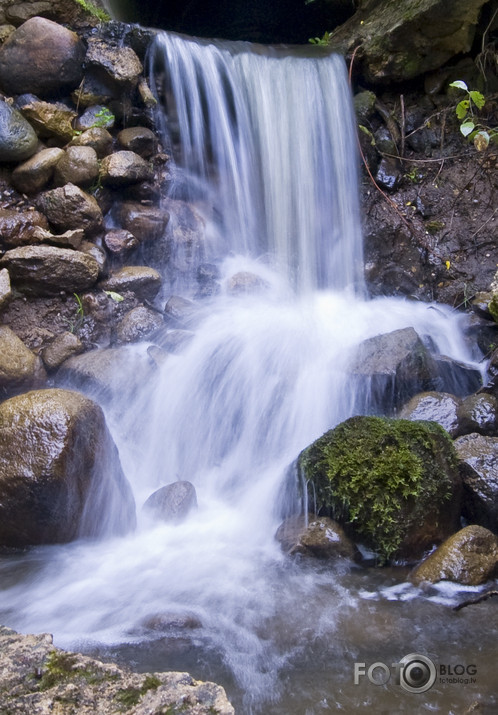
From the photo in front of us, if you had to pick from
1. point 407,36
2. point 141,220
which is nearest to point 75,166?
point 141,220

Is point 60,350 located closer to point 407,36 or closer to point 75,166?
point 75,166

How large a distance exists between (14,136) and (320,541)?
207 inches

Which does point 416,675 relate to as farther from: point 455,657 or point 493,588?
point 493,588

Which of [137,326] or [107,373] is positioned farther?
[137,326]

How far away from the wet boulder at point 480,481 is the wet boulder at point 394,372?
0.98m

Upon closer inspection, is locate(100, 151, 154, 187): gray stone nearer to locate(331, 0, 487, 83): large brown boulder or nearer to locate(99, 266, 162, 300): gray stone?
locate(99, 266, 162, 300): gray stone

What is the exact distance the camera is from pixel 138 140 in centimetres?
678

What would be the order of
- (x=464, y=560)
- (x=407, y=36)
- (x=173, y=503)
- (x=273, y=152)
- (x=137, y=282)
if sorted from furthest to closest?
(x=273, y=152) < (x=407, y=36) < (x=137, y=282) < (x=173, y=503) < (x=464, y=560)

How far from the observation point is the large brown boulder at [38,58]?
20.4ft

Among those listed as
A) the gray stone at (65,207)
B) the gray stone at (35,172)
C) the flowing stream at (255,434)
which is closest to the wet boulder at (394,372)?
the flowing stream at (255,434)

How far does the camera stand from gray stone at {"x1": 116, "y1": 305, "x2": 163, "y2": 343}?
5699 mm

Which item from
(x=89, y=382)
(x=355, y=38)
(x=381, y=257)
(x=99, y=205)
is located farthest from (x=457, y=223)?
(x=89, y=382)

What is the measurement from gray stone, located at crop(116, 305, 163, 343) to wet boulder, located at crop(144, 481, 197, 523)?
2.15 m

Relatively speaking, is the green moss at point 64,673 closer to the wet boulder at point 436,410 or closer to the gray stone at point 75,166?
the wet boulder at point 436,410
